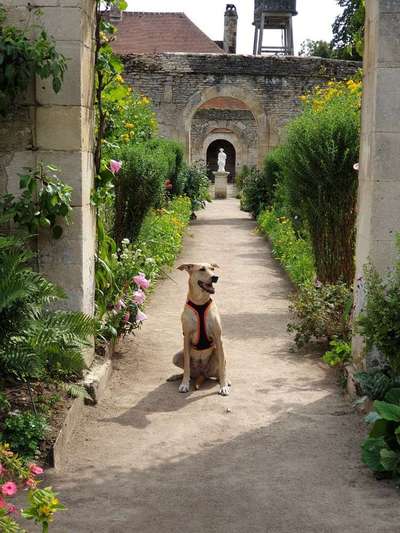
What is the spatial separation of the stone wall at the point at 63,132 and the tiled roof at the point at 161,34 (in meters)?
27.7

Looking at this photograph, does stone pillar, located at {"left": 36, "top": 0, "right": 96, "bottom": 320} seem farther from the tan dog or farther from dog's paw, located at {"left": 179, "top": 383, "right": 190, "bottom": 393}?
dog's paw, located at {"left": 179, "top": 383, "right": 190, "bottom": 393}

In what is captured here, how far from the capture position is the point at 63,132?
5098 mm

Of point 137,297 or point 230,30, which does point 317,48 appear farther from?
point 137,297

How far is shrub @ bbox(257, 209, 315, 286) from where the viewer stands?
1016 cm

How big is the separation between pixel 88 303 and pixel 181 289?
462 centimetres

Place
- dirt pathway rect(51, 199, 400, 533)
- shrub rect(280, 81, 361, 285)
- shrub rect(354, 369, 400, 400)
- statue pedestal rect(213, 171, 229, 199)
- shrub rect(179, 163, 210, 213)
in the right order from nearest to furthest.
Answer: dirt pathway rect(51, 199, 400, 533) → shrub rect(354, 369, 400, 400) → shrub rect(280, 81, 361, 285) → shrub rect(179, 163, 210, 213) → statue pedestal rect(213, 171, 229, 199)

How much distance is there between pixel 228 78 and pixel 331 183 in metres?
13.0

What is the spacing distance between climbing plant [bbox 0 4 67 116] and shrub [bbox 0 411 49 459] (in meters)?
2.12

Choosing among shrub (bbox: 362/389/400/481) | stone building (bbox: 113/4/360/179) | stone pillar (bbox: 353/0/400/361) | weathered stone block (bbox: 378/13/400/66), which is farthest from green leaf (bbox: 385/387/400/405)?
stone building (bbox: 113/4/360/179)

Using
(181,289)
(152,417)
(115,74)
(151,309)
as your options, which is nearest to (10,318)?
(152,417)

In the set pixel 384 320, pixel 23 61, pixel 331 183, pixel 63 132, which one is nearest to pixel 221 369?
pixel 384 320

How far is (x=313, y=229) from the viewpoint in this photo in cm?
880

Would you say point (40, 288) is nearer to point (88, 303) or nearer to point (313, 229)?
point (88, 303)

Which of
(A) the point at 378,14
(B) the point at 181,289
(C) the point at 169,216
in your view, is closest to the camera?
(A) the point at 378,14
